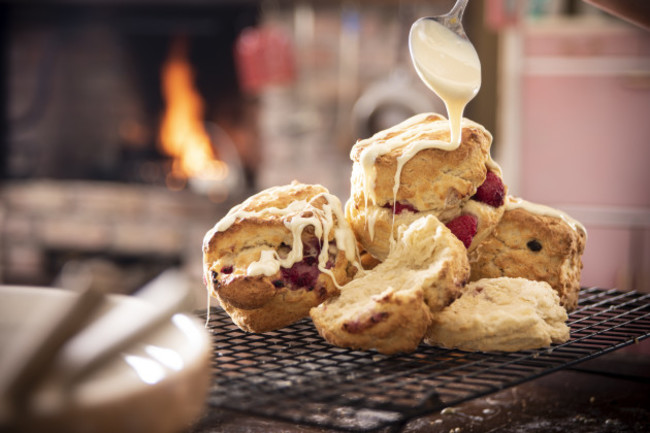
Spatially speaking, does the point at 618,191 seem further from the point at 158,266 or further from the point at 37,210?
the point at 37,210

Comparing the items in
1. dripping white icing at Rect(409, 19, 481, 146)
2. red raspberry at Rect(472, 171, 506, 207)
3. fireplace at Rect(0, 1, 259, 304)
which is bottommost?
fireplace at Rect(0, 1, 259, 304)

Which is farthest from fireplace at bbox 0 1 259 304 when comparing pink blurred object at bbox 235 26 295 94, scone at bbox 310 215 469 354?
scone at bbox 310 215 469 354

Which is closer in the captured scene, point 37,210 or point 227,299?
point 227,299

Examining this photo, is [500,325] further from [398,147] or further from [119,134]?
[119,134]

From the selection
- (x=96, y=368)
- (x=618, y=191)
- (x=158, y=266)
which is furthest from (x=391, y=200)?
(x=158, y=266)

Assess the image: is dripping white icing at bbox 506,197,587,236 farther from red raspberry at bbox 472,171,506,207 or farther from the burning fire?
the burning fire

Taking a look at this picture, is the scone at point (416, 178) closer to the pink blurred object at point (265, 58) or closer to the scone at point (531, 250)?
the scone at point (531, 250)
